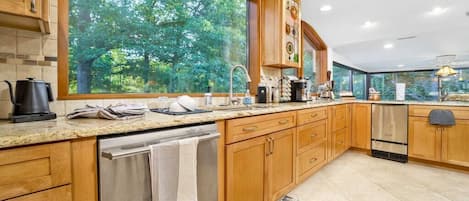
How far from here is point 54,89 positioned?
1.35 m

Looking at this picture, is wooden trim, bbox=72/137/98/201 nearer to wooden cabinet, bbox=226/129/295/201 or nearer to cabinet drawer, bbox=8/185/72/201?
cabinet drawer, bbox=8/185/72/201

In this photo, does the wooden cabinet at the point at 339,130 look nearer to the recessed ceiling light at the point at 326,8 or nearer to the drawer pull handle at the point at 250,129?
the recessed ceiling light at the point at 326,8

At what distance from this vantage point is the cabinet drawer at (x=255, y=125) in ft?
4.81

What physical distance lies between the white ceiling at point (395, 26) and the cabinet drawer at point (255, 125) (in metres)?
1.97

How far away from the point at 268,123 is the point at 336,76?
3953 mm

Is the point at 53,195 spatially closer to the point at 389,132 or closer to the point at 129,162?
the point at 129,162

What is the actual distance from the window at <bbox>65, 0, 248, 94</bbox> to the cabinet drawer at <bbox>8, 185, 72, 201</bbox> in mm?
863

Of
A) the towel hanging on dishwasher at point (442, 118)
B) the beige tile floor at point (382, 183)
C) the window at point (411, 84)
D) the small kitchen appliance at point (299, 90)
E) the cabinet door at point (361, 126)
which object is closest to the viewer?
the beige tile floor at point (382, 183)

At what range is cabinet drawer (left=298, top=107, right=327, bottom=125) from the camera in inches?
87.1

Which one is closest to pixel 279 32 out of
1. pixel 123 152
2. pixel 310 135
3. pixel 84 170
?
pixel 310 135

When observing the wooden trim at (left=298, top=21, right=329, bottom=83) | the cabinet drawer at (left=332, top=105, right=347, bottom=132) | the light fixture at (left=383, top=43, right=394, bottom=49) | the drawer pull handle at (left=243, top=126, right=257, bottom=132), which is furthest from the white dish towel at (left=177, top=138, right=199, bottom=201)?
the light fixture at (left=383, top=43, right=394, bottom=49)

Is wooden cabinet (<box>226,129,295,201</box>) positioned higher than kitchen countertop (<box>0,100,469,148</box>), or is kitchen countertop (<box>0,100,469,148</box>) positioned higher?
kitchen countertop (<box>0,100,469,148</box>)

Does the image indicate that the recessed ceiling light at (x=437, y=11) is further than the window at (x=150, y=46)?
Yes

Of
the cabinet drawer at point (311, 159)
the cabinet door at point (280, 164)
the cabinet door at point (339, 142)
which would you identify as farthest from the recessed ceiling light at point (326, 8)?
the cabinet door at point (280, 164)
